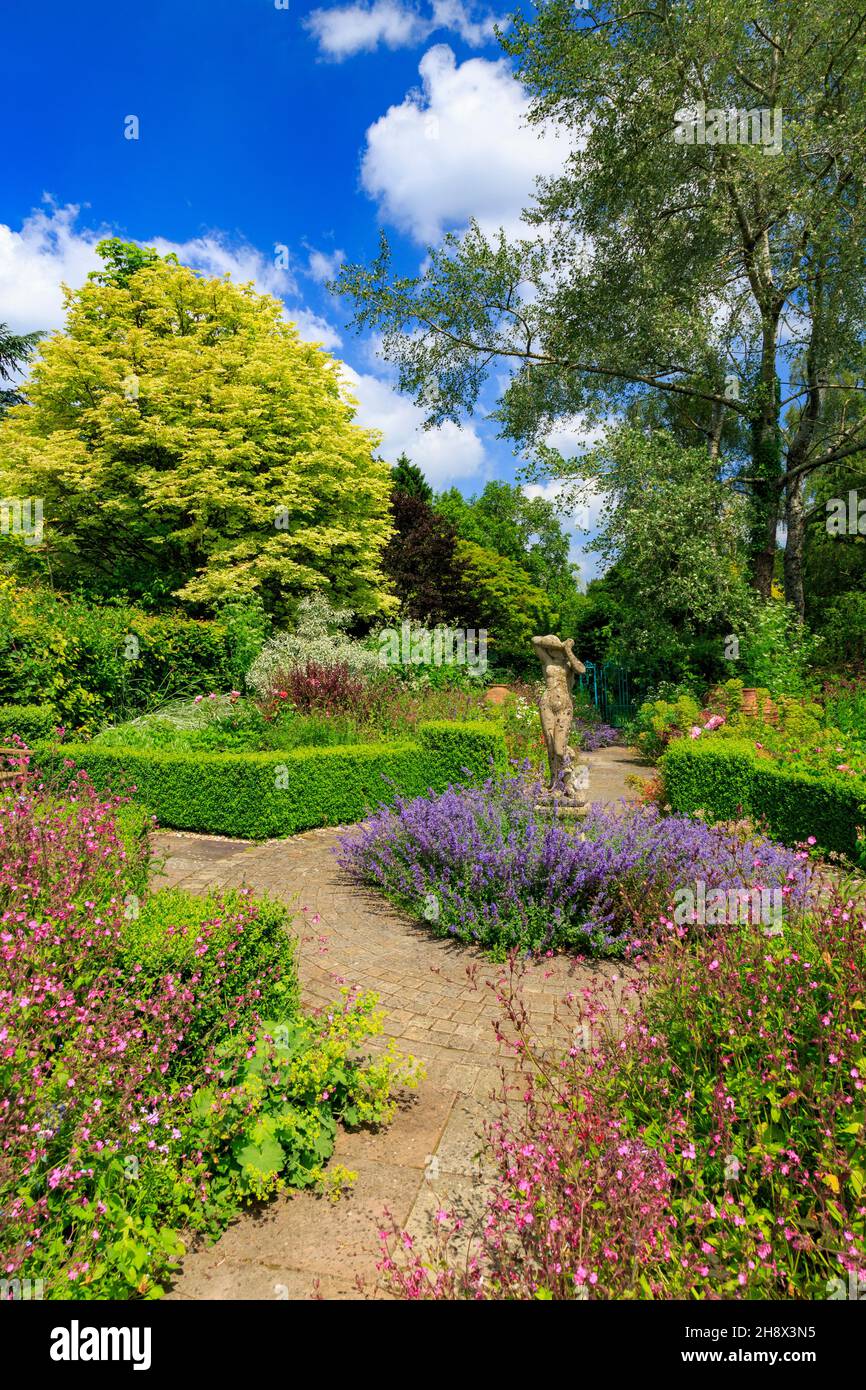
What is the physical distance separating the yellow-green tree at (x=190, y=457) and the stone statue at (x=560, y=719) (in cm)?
912

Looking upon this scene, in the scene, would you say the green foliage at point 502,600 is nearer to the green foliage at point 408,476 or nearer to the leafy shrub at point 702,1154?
the green foliage at point 408,476

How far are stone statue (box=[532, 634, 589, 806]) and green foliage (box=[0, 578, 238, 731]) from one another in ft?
23.7

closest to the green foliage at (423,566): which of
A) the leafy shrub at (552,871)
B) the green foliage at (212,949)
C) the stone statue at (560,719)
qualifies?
the stone statue at (560,719)

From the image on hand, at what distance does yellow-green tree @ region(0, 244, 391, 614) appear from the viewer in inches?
592

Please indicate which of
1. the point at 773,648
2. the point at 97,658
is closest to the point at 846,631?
the point at 773,648

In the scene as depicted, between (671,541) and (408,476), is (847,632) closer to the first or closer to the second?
(671,541)

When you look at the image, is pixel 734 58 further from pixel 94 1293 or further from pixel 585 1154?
pixel 94 1293

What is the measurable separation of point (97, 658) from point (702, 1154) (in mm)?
A: 10692

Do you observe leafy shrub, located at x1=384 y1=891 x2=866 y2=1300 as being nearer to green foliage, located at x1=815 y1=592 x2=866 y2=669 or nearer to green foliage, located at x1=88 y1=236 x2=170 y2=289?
green foliage, located at x1=815 y1=592 x2=866 y2=669

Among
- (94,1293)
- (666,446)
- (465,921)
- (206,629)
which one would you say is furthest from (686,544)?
(94,1293)

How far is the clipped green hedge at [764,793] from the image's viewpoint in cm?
659

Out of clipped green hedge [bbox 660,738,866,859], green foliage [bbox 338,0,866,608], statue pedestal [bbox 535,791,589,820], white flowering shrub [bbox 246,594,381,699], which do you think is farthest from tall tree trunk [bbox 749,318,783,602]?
statue pedestal [bbox 535,791,589,820]

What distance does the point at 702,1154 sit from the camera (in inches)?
89.2

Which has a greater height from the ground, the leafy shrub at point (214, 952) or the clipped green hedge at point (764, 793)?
the clipped green hedge at point (764, 793)
